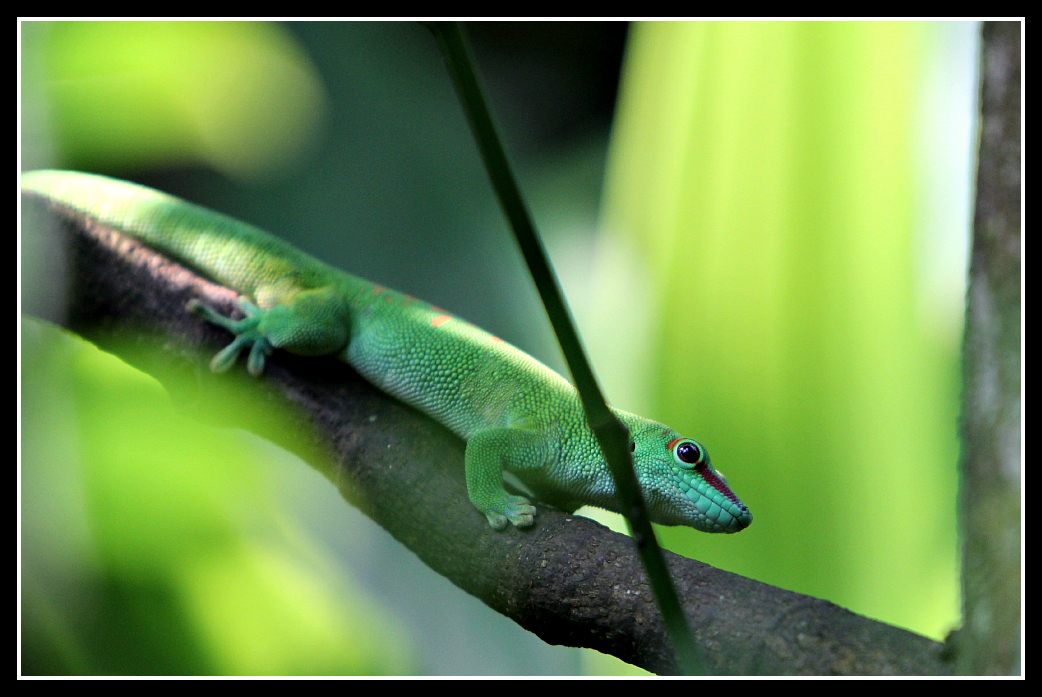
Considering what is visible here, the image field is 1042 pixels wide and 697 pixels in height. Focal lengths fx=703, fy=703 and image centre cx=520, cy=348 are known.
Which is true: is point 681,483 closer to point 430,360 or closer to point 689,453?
point 689,453

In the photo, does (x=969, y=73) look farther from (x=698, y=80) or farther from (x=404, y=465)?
(x=404, y=465)

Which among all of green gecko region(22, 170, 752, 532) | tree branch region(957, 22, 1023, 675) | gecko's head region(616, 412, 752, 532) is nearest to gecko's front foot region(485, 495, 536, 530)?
green gecko region(22, 170, 752, 532)

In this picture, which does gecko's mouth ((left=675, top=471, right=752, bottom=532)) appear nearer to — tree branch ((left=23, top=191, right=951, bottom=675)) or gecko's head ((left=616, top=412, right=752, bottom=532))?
gecko's head ((left=616, top=412, right=752, bottom=532))

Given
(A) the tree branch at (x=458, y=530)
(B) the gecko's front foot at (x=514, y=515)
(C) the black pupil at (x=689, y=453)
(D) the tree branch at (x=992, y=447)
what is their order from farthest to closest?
(C) the black pupil at (x=689, y=453) → (B) the gecko's front foot at (x=514, y=515) → (A) the tree branch at (x=458, y=530) → (D) the tree branch at (x=992, y=447)

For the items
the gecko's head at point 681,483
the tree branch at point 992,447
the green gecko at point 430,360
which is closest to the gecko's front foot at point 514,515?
the green gecko at point 430,360

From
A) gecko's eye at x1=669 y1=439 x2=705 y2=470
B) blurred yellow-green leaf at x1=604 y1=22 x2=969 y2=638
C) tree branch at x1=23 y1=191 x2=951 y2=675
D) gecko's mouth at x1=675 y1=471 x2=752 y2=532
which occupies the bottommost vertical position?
tree branch at x1=23 y1=191 x2=951 y2=675

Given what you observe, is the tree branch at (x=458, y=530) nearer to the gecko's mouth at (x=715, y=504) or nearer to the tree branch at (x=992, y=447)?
the tree branch at (x=992, y=447)

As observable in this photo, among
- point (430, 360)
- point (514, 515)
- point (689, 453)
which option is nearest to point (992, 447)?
point (689, 453)

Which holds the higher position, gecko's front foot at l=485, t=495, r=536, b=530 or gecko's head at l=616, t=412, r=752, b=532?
gecko's head at l=616, t=412, r=752, b=532
